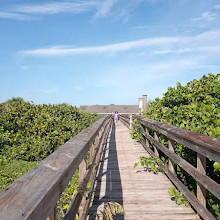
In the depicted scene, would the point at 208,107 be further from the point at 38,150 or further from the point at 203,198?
the point at 38,150

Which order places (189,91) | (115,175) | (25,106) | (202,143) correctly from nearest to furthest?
(202,143)
(115,175)
(189,91)
(25,106)

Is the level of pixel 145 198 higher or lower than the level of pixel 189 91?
lower

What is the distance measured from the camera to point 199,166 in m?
3.22

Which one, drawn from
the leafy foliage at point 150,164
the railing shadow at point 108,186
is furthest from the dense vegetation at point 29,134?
the leafy foliage at point 150,164

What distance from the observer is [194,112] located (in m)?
4.76

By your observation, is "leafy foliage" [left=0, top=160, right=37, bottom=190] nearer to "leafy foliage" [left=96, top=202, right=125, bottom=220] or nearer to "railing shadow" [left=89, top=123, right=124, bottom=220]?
"railing shadow" [left=89, top=123, right=124, bottom=220]

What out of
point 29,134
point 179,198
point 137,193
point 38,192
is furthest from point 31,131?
point 38,192

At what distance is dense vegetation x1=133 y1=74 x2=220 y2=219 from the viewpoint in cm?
414

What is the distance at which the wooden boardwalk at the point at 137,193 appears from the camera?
11.6ft

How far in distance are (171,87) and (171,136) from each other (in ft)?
8.61

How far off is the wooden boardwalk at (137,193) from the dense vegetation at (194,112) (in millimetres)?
438

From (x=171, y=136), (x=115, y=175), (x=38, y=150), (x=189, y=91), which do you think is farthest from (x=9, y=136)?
(x=171, y=136)

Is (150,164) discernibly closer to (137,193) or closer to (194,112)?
(137,193)

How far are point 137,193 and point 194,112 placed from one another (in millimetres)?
1716
